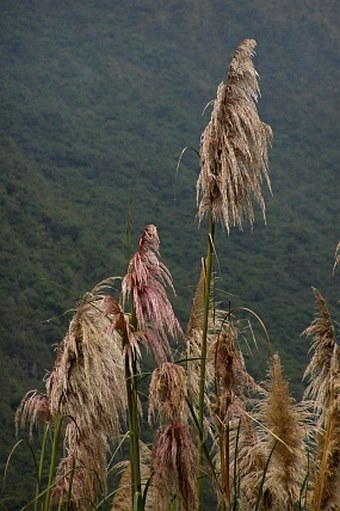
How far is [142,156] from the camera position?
101 m

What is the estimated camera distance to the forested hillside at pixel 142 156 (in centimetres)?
6356

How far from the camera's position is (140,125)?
108375 millimetres

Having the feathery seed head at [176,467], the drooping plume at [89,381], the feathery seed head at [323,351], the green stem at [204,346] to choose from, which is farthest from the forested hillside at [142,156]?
the feathery seed head at [176,467]

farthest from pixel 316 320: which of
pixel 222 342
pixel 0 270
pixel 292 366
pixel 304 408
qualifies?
pixel 0 270

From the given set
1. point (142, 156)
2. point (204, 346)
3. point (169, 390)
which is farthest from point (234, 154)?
point (142, 156)

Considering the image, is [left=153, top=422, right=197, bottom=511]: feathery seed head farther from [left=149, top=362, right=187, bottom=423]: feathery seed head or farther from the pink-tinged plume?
the pink-tinged plume

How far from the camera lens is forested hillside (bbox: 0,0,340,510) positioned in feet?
209

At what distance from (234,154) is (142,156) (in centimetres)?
9809

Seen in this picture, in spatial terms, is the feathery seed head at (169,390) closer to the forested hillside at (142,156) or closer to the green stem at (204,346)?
the green stem at (204,346)

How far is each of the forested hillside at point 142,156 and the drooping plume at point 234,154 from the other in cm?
2719

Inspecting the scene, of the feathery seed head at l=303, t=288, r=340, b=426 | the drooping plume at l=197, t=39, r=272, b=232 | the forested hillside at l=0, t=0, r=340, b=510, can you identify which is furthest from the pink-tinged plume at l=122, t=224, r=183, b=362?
the forested hillside at l=0, t=0, r=340, b=510

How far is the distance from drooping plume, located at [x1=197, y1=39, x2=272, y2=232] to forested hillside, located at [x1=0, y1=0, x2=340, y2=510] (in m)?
27.2

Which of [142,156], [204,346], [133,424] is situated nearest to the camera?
[133,424]

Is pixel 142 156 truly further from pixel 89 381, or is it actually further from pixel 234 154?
pixel 89 381
